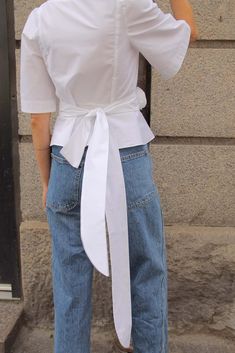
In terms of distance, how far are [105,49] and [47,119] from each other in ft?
1.41

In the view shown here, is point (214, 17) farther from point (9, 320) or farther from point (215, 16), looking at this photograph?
point (9, 320)

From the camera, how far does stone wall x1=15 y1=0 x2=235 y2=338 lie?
3.09 metres

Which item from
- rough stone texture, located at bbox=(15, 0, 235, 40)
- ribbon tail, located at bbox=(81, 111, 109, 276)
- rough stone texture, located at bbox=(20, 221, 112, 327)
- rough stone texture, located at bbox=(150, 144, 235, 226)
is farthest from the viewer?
rough stone texture, located at bbox=(20, 221, 112, 327)

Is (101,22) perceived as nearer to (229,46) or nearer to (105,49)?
(105,49)

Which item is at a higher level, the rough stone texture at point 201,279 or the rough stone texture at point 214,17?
the rough stone texture at point 214,17

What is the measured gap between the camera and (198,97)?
312 centimetres

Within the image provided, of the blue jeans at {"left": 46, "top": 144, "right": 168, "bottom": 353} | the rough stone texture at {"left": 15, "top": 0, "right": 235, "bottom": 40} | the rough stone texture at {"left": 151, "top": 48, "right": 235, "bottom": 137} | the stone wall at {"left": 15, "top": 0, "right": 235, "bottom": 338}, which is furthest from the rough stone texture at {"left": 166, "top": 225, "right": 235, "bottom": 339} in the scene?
the rough stone texture at {"left": 15, "top": 0, "right": 235, "bottom": 40}

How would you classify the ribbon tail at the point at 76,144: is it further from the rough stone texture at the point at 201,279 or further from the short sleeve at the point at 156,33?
the rough stone texture at the point at 201,279

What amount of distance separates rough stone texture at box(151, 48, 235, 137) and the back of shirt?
107 cm

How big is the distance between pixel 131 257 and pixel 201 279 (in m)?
1.21

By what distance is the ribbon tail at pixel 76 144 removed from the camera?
2.03m

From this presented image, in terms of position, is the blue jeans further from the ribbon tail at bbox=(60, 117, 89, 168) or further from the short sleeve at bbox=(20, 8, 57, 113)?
the short sleeve at bbox=(20, 8, 57, 113)

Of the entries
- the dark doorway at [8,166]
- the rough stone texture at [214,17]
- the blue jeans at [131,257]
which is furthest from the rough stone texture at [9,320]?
the rough stone texture at [214,17]

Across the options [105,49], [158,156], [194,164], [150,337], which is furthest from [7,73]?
[150,337]
